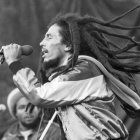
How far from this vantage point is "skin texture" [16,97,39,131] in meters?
A: 5.25

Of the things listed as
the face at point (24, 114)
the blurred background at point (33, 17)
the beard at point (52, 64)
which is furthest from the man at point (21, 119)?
the beard at point (52, 64)

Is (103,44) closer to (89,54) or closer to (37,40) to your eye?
(89,54)

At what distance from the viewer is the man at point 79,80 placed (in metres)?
3.49

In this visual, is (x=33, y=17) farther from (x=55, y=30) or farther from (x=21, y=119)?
(x=55, y=30)

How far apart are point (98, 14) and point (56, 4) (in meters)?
0.40

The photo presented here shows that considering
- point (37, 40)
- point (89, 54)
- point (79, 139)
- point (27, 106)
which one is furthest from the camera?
point (37, 40)

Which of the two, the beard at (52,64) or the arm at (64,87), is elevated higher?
the beard at (52,64)

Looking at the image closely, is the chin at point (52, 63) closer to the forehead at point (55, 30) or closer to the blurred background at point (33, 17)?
the forehead at point (55, 30)

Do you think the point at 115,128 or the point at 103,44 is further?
the point at 103,44

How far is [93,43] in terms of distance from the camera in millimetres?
3656

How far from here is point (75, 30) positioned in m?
3.62

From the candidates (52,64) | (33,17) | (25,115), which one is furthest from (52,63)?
(33,17)

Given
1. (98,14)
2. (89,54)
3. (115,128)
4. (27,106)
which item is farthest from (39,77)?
(98,14)

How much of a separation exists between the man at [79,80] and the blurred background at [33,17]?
1.90m
